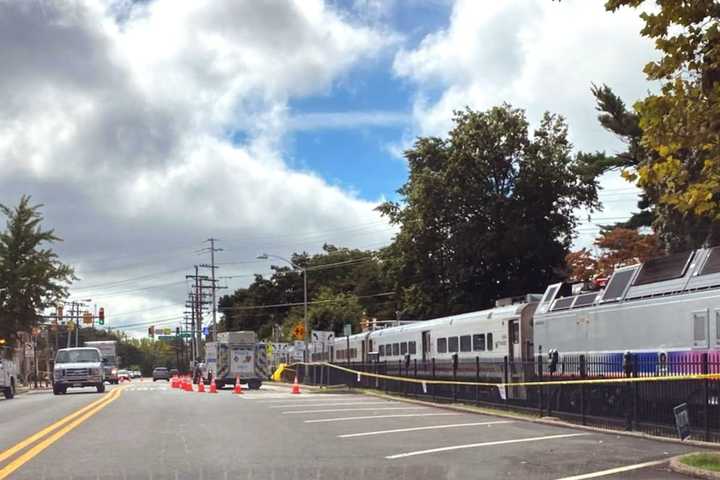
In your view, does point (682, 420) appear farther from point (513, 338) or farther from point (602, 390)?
point (513, 338)

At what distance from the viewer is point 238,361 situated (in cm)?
4522

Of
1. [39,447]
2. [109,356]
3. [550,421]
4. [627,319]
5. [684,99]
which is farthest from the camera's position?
[109,356]

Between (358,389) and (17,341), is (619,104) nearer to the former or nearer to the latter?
(358,389)

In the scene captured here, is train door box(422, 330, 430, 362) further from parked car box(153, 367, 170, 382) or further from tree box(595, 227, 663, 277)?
parked car box(153, 367, 170, 382)

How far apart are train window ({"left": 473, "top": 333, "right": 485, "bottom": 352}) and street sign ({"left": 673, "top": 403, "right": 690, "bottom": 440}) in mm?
15239

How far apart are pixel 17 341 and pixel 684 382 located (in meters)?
53.0

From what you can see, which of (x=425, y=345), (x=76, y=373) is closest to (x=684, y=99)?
(x=425, y=345)

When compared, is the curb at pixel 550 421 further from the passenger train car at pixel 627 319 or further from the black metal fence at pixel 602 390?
the passenger train car at pixel 627 319

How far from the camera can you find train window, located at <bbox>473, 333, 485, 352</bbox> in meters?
29.1

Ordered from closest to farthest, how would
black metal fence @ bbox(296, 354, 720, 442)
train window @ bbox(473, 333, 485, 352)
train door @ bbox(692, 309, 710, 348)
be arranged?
black metal fence @ bbox(296, 354, 720, 442) → train door @ bbox(692, 309, 710, 348) → train window @ bbox(473, 333, 485, 352)

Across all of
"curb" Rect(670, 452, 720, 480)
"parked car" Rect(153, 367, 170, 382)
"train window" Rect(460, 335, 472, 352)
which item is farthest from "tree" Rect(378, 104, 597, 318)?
"parked car" Rect(153, 367, 170, 382)

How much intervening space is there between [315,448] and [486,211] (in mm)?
36697

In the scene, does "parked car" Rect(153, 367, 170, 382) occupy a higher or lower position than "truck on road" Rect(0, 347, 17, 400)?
lower

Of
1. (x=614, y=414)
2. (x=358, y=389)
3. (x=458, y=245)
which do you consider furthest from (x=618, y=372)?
(x=458, y=245)
